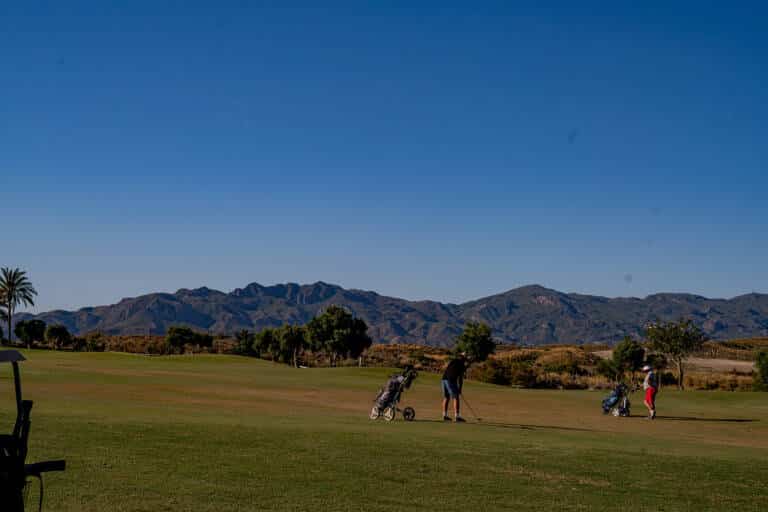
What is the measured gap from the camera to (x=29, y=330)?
10875 cm

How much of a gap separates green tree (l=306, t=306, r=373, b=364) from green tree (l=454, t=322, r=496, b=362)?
59.0ft

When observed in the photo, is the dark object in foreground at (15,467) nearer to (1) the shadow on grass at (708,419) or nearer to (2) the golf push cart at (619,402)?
(2) the golf push cart at (619,402)

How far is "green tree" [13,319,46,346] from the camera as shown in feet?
355

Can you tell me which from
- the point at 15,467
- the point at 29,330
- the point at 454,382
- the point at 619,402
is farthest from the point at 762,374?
the point at 29,330

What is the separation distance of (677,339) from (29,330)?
84459mm

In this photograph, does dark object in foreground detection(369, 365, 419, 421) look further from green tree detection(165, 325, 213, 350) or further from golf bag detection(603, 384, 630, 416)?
green tree detection(165, 325, 213, 350)

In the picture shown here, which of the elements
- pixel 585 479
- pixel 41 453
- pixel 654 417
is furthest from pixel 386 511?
pixel 654 417

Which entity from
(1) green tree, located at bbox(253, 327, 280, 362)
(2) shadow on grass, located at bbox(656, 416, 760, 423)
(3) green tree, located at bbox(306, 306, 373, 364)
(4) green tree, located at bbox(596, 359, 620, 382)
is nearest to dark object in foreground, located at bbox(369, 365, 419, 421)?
(2) shadow on grass, located at bbox(656, 416, 760, 423)

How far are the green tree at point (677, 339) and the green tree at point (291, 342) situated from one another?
1730 inches

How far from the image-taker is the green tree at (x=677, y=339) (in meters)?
56.6

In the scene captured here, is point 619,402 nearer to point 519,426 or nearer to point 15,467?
point 519,426

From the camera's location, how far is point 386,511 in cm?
1170

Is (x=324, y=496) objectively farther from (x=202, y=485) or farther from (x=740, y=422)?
(x=740, y=422)

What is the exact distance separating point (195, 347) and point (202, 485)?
105 meters
